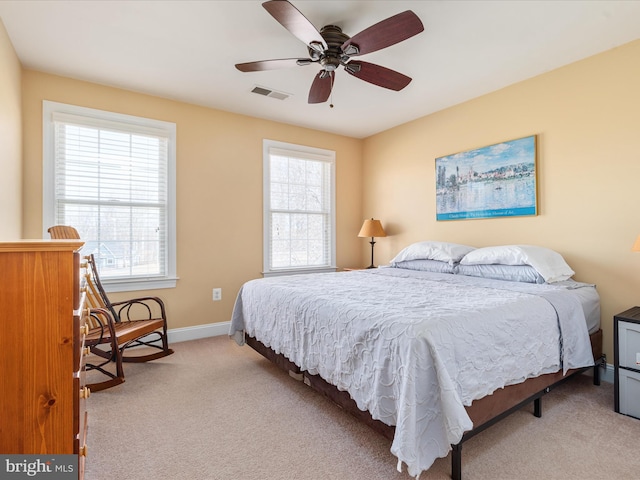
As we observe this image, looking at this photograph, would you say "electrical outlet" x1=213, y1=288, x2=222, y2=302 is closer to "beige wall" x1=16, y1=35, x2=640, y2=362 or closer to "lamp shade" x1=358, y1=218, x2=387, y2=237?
"beige wall" x1=16, y1=35, x2=640, y2=362

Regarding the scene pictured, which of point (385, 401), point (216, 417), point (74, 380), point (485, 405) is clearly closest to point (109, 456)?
point (216, 417)

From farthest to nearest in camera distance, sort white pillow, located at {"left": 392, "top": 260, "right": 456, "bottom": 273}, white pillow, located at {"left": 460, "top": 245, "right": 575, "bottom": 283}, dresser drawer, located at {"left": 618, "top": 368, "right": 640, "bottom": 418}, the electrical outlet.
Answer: the electrical outlet, white pillow, located at {"left": 392, "top": 260, "right": 456, "bottom": 273}, white pillow, located at {"left": 460, "top": 245, "right": 575, "bottom": 283}, dresser drawer, located at {"left": 618, "top": 368, "right": 640, "bottom": 418}

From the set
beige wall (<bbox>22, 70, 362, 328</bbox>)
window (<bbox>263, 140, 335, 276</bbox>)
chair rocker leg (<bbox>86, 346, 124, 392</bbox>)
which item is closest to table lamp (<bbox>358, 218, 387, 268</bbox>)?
window (<bbox>263, 140, 335, 276</bbox>)

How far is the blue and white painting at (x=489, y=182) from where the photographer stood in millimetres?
3037

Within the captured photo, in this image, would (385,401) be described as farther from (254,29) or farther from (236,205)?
(236,205)

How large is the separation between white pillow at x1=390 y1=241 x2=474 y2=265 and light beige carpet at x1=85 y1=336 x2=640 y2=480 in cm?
132

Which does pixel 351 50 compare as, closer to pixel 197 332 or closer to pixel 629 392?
pixel 629 392

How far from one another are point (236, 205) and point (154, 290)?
130cm

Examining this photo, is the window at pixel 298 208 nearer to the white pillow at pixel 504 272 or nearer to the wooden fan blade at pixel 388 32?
the white pillow at pixel 504 272

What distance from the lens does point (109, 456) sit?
1688mm

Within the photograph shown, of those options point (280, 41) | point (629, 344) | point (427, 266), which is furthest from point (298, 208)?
point (629, 344)

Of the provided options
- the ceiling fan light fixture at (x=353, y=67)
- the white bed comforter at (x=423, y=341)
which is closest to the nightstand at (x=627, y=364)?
the white bed comforter at (x=423, y=341)

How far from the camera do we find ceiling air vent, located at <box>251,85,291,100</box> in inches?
128

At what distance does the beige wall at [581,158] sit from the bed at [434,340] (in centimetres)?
25
